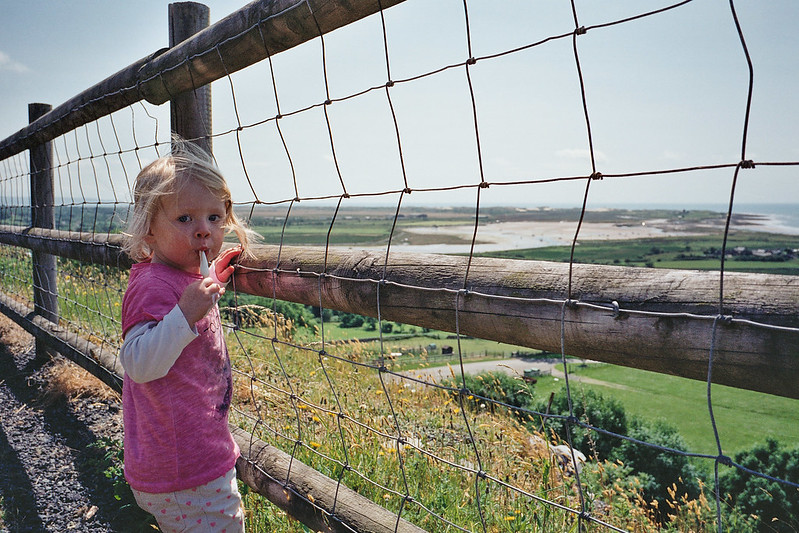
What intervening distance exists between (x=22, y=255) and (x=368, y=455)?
7.37 metres

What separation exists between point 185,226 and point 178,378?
447 millimetres

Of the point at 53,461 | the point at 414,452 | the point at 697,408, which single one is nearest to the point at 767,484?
the point at 414,452

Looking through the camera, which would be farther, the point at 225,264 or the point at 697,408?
the point at 697,408

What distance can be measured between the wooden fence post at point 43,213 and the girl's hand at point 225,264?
3892 millimetres

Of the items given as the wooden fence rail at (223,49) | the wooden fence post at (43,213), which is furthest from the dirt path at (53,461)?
the wooden fence rail at (223,49)

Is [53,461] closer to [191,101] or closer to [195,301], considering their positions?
[191,101]

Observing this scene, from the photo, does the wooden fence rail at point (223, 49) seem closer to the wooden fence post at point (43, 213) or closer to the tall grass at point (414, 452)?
the tall grass at point (414, 452)

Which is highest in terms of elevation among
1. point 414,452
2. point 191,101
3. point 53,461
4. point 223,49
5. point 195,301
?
point 223,49

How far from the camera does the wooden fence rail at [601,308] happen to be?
906 mm

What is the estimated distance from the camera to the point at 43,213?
5320 mm

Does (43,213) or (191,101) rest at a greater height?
(191,101)

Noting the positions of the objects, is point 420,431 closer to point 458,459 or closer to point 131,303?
point 458,459

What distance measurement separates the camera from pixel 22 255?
8.05 meters

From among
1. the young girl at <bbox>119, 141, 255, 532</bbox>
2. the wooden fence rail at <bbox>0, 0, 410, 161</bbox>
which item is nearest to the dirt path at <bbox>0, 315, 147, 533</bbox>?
the young girl at <bbox>119, 141, 255, 532</bbox>
